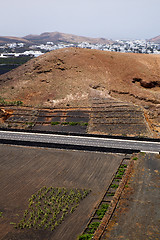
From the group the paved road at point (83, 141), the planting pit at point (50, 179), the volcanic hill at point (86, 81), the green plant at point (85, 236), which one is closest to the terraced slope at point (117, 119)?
the volcanic hill at point (86, 81)

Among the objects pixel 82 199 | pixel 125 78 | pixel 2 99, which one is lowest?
pixel 82 199

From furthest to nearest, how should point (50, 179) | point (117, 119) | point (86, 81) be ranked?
point (86, 81) → point (117, 119) → point (50, 179)

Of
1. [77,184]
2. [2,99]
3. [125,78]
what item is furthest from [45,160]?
[125,78]

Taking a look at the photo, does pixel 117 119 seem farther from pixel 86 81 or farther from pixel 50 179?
→ pixel 50 179

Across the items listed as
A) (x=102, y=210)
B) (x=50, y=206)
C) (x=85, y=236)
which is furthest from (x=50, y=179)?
(x=85, y=236)

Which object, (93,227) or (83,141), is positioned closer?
(93,227)

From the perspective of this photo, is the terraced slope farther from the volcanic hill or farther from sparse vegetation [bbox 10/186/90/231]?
sparse vegetation [bbox 10/186/90/231]

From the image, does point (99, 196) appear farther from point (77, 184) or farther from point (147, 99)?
point (147, 99)
